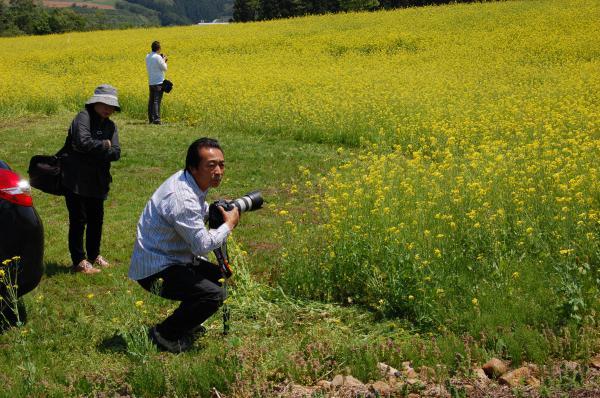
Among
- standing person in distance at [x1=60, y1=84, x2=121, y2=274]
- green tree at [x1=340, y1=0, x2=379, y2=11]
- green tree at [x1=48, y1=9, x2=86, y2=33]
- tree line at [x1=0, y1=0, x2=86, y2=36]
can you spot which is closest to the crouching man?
standing person in distance at [x1=60, y1=84, x2=121, y2=274]

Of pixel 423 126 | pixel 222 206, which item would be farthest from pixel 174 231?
pixel 423 126

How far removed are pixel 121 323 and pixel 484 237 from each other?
2825 mm

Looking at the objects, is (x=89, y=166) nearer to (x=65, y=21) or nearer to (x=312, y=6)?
(x=312, y=6)

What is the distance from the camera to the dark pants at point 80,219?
6.62 metres

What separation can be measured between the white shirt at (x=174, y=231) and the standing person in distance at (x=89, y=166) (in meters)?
2.07

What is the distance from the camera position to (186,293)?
460 centimetres

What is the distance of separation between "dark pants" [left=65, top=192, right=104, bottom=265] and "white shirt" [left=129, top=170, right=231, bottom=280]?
215cm

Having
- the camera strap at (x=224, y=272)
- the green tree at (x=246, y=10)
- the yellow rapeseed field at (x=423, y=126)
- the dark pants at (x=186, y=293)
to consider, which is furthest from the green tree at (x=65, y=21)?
the dark pants at (x=186, y=293)

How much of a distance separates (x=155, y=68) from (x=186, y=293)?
12.2m

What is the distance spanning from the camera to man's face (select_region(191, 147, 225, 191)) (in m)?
4.43

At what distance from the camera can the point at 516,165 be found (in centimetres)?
709

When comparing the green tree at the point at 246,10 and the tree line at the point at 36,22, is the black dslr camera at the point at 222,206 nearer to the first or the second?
the green tree at the point at 246,10

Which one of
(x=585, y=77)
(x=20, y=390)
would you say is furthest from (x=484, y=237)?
(x=585, y=77)

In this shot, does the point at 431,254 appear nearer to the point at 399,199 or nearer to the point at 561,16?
the point at 399,199
